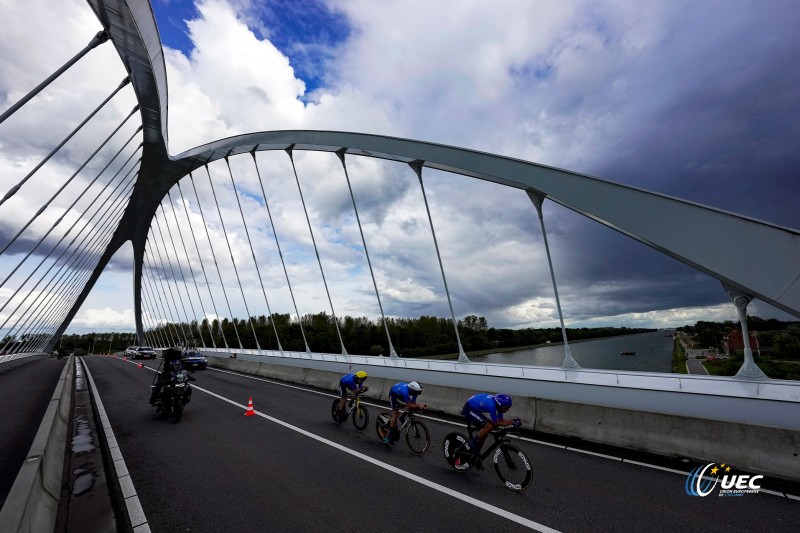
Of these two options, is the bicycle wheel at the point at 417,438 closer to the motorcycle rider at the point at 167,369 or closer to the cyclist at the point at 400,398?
the cyclist at the point at 400,398

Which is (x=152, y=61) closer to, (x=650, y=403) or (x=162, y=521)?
(x=162, y=521)

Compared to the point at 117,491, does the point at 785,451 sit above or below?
above

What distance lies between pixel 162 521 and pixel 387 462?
9.91ft

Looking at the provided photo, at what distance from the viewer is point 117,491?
5.04 m

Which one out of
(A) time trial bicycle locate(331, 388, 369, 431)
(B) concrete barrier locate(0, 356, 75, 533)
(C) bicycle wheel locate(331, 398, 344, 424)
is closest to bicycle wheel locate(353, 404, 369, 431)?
(A) time trial bicycle locate(331, 388, 369, 431)

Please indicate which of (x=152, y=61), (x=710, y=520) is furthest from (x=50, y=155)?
(x=710, y=520)

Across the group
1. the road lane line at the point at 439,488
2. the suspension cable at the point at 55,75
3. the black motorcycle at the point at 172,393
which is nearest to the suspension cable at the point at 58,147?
the suspension cable at the point at 55,75

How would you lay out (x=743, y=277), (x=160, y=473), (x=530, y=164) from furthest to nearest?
(x=530, y=164), (x=743, y=277), (x=160, y=473)

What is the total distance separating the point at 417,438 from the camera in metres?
6.65

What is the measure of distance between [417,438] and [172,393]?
6.26 meters

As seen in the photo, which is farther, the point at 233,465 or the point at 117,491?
the point at 233,465

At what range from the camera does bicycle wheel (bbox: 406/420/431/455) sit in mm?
6516

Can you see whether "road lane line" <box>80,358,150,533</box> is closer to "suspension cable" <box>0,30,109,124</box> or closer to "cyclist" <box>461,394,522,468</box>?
"cyclist" <box>461,394,522,468</box>

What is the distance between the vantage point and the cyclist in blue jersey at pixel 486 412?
5.37 m
